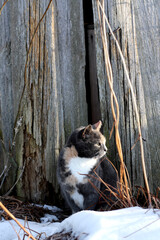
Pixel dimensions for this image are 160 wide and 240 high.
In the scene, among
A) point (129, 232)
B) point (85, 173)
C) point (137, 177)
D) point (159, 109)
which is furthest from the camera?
point (159, 109)

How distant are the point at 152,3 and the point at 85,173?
174 centimetres

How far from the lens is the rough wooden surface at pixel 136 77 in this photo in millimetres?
2562

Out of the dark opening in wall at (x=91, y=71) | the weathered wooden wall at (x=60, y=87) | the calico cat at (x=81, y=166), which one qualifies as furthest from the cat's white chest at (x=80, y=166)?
the dark opening in wall at (x=91, y=71)

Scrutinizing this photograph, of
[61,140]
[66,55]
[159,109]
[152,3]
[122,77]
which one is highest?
[152,3]

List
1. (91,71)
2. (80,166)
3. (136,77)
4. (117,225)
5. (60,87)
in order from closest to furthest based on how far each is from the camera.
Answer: (117,225)
(80,166)
(136,77)
(60,87)
(91,71)

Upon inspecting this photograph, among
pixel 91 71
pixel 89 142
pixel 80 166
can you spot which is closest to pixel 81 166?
pixel 80 166

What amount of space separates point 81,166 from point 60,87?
0.83 metres

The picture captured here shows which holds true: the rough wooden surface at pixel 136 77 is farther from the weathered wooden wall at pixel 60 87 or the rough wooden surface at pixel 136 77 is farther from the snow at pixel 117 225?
the snow at pixel 117 225

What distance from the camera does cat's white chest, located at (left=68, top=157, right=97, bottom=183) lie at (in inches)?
92.4

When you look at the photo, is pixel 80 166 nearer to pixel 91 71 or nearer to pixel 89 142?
pixel 89 142

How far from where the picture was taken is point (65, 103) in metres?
2.79

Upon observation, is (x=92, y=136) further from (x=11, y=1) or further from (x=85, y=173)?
(x=11, y=1)

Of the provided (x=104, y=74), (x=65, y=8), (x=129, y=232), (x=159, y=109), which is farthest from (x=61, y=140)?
(x=129, y=232)

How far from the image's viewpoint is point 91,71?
320cm
